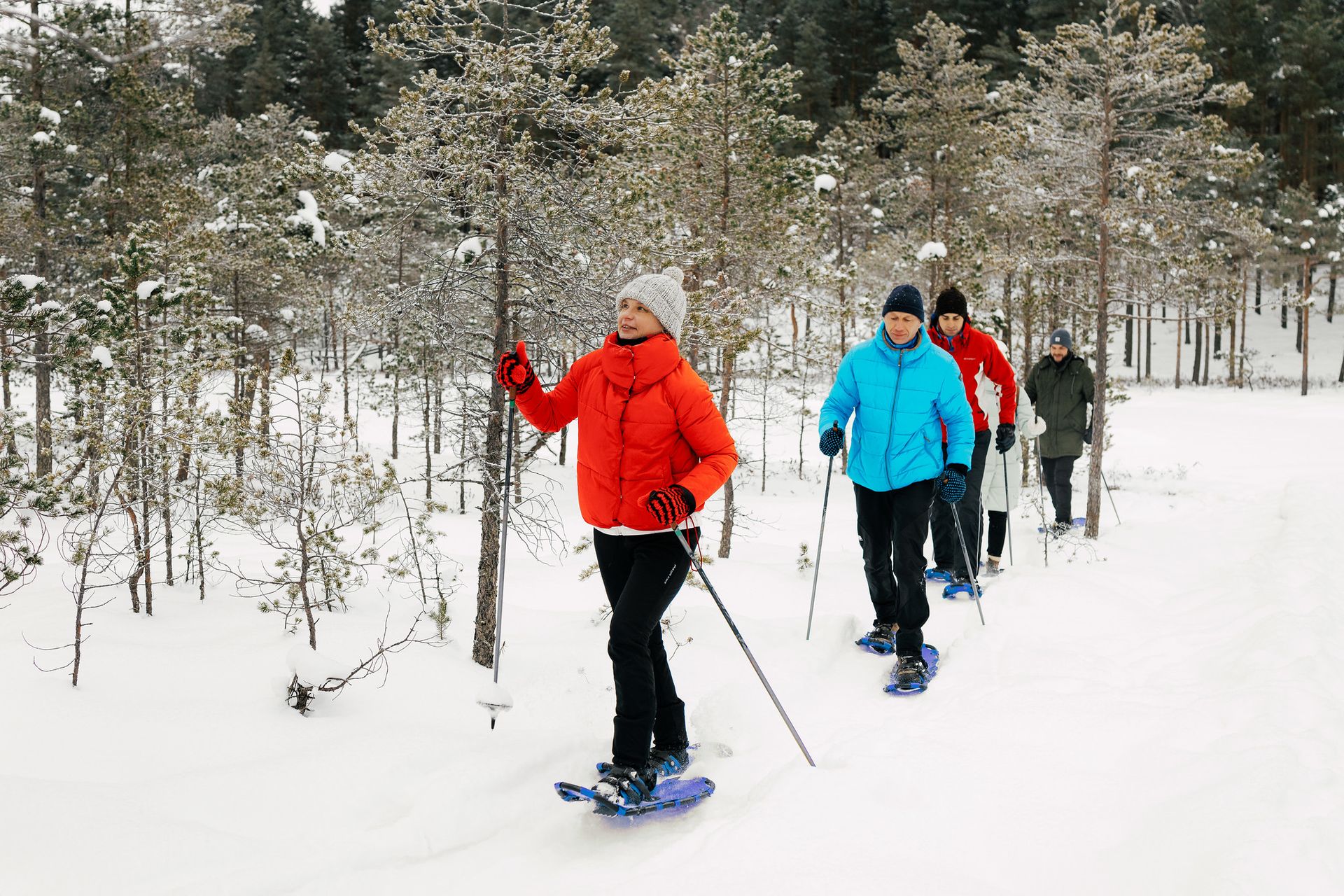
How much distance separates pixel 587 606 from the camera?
8.77 meters

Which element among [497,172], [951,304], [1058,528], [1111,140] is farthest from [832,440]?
[1111,140]

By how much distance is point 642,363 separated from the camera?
11.8 ft

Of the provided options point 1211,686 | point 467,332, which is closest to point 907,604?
point 1211,686

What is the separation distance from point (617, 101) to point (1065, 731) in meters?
5.36

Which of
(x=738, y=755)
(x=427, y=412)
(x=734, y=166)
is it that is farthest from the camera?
(x=427, y=412)

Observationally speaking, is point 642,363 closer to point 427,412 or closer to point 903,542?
point 903,542

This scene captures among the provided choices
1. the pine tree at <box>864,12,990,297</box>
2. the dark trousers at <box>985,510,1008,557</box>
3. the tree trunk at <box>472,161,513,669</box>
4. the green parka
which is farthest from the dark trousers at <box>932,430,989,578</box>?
the pine tree at <box>864,12,990,297</box>

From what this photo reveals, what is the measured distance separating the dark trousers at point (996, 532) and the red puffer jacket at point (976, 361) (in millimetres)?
1013

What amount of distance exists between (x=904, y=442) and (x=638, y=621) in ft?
7.26

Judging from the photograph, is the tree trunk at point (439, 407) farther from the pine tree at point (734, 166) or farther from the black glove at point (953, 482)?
the pine tree at point (734, 166)

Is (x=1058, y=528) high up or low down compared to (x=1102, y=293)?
down

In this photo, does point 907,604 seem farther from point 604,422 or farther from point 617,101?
point 617,101

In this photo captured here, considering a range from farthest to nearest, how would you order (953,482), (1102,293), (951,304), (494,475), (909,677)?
(1102,293)
(951,304)
(494,475)
(953,482)
(909,677)

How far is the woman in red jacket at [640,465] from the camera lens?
11.8ft
